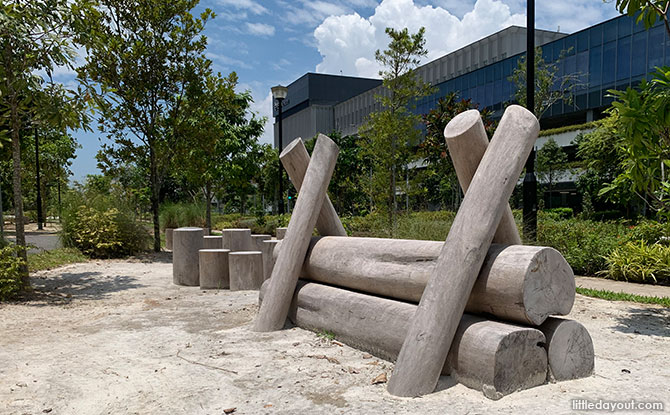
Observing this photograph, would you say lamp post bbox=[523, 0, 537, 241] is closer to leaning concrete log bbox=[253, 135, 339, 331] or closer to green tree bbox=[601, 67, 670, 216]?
green tree bbox=[601, 67, 670, 216]

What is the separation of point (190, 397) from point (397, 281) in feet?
Answer: 6.05

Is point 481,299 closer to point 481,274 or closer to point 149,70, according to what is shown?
point 481,274

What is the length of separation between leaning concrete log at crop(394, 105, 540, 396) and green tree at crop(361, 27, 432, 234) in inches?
433

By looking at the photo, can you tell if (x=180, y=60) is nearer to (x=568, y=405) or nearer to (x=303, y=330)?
(x=303, y=330)

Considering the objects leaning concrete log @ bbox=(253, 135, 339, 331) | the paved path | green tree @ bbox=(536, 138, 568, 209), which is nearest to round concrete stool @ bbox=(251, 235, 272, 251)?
leaning concrete log @ bbox=(253, 135, 339, 331)

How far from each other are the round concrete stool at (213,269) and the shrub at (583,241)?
19.3 feet

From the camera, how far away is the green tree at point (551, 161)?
3158 cm

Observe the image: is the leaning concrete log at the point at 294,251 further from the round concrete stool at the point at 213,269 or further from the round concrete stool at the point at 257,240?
the round concrete stool at the point at 257,240

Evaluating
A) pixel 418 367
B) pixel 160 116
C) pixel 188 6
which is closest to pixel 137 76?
pixel 160 116

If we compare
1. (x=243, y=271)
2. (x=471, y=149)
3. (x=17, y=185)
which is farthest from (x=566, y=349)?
(x=17, y=185)

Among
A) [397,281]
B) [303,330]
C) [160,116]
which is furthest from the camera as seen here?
[160,116]

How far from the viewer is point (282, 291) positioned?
5.24 metres

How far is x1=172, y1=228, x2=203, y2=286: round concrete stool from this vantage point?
8.72m

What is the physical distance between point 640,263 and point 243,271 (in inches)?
284
